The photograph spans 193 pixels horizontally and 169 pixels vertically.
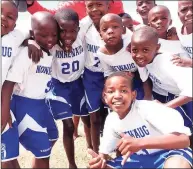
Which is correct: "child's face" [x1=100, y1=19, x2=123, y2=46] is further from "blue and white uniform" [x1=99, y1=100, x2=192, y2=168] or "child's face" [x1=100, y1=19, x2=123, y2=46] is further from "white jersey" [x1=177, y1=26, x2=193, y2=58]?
"blue and white uniform" [x1=99, y1=100, x2=192, y2=168]

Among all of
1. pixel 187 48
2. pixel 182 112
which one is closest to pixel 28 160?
pixel 182 112

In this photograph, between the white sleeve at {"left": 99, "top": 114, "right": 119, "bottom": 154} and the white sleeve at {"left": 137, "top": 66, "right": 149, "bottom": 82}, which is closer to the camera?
the white sleeve at {"left": 99, "top": 114, "right": 119, "bottom": 154}

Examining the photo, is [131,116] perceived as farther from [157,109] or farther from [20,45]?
[20,45]

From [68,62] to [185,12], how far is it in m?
0.93

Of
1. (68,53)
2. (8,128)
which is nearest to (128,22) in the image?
(68,53)

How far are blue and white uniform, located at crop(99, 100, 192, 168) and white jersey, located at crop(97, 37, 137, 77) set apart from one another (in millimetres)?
569

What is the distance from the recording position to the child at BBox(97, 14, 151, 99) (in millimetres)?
2789

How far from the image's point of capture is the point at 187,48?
2.86 metres

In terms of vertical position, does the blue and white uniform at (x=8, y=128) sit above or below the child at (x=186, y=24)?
below

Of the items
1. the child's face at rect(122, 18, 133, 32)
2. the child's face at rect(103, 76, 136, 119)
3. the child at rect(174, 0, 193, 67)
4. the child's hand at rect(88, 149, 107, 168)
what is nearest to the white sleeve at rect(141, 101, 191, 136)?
the child's face at rect(103, 76, 136, 119)

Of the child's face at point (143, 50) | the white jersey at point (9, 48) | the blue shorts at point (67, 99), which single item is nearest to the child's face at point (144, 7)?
the blue shorts at point (67, 99)

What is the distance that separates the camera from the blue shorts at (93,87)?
314 centimetres

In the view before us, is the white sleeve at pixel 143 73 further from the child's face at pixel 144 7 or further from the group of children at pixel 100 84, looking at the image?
the child's face at pixel 144 7

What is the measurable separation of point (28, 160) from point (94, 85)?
33.5 inches
